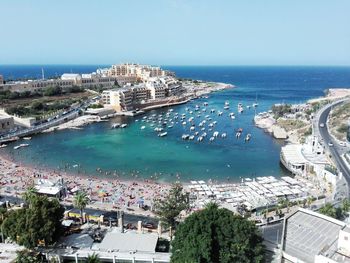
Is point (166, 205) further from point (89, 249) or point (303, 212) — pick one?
point (303, 212)

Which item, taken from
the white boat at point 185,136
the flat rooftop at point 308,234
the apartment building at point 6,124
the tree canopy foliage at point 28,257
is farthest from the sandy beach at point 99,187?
the white boat at point 185,136

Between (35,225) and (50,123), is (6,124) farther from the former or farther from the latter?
(35,225)

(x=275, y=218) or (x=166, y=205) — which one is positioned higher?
(x=166, y=205)

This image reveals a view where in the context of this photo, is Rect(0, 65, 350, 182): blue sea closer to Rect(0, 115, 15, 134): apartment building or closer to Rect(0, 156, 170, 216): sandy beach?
Rect(0, 156, 170, 216): sandy beach

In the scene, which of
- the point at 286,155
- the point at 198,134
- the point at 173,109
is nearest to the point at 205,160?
the point at 286,155

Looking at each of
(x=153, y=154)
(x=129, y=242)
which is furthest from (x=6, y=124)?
(x=129, y=242)
